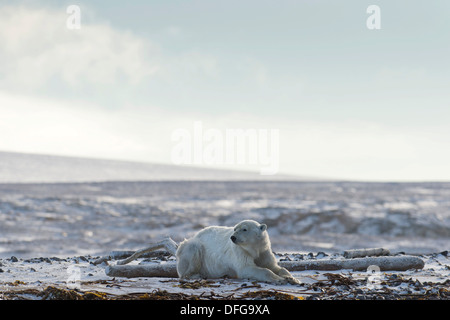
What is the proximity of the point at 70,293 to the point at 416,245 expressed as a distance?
15.4 metres

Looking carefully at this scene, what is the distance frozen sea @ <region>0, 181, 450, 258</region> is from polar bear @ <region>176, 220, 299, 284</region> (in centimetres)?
846

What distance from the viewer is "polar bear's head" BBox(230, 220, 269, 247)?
6.29m

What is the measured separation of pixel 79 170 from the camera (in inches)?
1780

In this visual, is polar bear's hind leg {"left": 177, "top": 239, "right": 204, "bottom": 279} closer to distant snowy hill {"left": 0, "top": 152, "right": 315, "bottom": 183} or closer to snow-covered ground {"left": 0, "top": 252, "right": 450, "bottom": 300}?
snow-covered ground {"left": 0, "top": 252, "right": 450, "bottom": 300}

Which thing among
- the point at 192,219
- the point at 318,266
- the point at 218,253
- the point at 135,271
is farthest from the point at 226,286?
the point at 192,219

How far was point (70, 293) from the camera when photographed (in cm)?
505

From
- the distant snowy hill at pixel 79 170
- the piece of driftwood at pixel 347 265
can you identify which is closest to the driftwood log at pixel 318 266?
the piece of driftwood at pixel 347 265

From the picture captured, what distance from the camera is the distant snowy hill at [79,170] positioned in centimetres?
3881

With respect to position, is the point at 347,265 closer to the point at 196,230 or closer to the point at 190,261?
the point at 190,261

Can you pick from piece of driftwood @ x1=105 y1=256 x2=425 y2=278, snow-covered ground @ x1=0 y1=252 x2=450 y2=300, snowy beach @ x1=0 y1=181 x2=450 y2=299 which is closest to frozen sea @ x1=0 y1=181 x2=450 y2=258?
snowy beach @ x1=0 y1=181 x2=450 y2=299

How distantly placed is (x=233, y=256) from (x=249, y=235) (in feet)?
1.41
